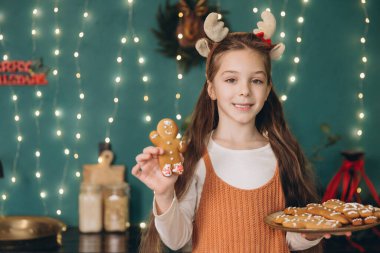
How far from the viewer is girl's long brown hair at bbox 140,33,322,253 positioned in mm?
1341

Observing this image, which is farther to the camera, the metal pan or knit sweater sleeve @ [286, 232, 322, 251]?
the metal pan

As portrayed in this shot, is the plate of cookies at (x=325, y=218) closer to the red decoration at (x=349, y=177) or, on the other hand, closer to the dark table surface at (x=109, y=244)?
the dark table surface at (x=109, y=244)

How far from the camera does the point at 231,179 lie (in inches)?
53.1

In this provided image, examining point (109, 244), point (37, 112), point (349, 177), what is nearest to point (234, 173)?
point (109, 244)

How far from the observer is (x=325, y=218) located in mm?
1265

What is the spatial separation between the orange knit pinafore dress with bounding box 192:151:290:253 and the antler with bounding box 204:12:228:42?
0.29 meters

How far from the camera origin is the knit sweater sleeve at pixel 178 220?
1.24 meters

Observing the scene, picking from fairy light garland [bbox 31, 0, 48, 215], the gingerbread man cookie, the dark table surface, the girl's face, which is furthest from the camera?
fairy light garland [bbox 31, 0, 48, 215]

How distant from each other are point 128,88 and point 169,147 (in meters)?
1.42

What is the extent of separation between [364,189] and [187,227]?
1470 millimetres

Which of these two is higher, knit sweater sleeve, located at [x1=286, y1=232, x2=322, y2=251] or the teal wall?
the teal wall

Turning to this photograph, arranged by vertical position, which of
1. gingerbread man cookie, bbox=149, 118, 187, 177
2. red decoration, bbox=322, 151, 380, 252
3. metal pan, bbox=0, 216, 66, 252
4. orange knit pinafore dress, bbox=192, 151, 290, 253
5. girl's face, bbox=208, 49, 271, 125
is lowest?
metal pan, bbox=0, 216, 66, 252

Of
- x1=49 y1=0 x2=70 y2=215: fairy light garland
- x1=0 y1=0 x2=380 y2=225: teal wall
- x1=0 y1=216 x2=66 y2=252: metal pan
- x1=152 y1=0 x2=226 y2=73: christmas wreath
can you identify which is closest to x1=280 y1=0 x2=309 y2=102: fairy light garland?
x1=0 y1=0 x2=380 y2=225: teal wall

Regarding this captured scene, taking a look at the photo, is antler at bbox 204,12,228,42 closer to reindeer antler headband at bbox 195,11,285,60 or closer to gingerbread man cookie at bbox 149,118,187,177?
reindeer antler headband at bbox 195,11,285,60
